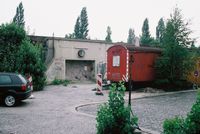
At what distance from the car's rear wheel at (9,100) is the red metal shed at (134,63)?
10110 millimetres

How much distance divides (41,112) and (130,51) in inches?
452

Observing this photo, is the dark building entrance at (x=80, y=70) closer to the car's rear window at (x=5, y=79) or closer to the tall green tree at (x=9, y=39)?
the tall green tree at (x=9, y=39)

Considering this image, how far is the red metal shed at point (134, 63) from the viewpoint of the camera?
22.1 meters

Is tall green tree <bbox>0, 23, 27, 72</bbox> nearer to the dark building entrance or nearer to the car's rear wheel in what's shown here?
the dark building entrance

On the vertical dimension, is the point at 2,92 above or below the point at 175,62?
below

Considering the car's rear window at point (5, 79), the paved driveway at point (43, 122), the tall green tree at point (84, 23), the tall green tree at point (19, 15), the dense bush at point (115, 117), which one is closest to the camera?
the dense bush at point (115, 117)

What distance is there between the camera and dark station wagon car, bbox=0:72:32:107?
1362 cm

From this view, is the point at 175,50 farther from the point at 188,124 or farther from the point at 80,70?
the point at 188,124

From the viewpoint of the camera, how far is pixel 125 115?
22.2 feet

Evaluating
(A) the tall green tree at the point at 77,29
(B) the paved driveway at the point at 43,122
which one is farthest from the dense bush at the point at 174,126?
(A) the tall green tree at the point at 77,29

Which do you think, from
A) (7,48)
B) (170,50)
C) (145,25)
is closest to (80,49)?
(7,48)

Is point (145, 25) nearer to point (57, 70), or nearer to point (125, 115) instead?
point (57, 70)

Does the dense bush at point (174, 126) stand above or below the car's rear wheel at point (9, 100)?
above

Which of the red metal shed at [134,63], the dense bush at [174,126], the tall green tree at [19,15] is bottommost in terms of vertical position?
the dense bush at [174,126]
